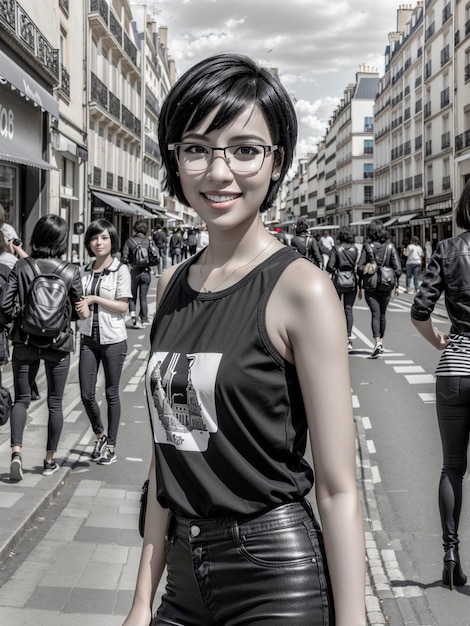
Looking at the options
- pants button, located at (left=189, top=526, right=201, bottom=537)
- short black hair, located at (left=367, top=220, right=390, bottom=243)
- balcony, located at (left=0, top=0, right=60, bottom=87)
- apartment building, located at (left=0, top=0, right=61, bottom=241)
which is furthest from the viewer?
balcony, located at (left=0, top=0, right=60, bottom=87)

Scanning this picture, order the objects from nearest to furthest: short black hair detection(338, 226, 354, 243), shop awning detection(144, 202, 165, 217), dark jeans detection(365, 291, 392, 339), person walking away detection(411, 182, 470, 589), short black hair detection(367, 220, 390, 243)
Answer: person walking away detection(411, 182, 470, 589), short black hair detection(367, 220, 390, 243), dark jeans detection(365, 291, 392, 339), short black hair detection(338, 226, 354, 243), shop awning detection(144, 202, 165, 217)

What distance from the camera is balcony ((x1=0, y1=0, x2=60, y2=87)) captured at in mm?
15867

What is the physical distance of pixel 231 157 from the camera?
1758 mm

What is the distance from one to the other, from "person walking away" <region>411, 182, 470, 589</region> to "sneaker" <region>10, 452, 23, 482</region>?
3021mm

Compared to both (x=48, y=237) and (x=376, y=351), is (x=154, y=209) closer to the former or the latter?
(x=376, y=351)

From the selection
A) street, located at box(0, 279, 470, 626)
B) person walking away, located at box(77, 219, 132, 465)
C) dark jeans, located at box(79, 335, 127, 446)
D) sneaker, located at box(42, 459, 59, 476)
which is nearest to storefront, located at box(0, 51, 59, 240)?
person walking away, located at box(77, 219, 132, 465)

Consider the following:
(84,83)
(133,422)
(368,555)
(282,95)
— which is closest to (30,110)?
(84,83)

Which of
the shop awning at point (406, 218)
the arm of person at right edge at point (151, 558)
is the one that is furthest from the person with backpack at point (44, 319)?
the shop awning at point (406, 218)

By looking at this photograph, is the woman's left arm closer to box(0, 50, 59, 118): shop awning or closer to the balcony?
box(0, 50, 59, 118): shop awning

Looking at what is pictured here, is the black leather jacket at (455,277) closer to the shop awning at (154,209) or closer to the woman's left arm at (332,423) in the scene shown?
the woman's left arm at (332,423)

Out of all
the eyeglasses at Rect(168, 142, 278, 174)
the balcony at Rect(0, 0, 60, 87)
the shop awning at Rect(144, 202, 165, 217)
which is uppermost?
the shop awning at Rect(144, 202, 165, 217)

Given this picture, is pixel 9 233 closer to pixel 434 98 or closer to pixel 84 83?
pixel 84 83

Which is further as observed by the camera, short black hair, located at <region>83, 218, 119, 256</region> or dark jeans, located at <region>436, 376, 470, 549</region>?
short black hair, located at <region>83, 218, 119, 256</region>

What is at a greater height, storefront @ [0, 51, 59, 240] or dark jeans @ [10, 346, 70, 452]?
storefront @ [0, 51, 59, 240]
